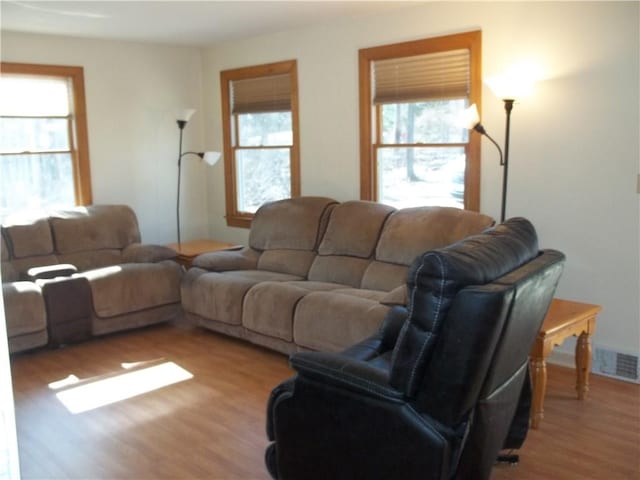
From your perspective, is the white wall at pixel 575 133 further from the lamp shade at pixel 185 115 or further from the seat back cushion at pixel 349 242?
the lamp shade at pixel 185 115

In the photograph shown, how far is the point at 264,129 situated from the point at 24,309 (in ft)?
8.73

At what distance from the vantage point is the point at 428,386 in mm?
2061

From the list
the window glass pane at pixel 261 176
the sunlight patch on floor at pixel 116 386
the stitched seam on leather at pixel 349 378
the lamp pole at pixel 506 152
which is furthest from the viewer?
the window glass pane at pixel 261 176

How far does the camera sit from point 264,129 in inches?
234

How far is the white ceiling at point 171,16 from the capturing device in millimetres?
4371

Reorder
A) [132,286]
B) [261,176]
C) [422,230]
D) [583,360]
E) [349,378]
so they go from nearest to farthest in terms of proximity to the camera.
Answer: [349,378] < [583,360] < [422,230] < [132,286] < [261,176]

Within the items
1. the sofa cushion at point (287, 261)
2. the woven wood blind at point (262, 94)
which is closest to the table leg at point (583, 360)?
the sofa cushion at point (287, 261)

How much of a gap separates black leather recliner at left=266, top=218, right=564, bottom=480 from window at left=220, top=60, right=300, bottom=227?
3.44 meters

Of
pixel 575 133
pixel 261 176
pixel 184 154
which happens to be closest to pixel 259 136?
pixel 261 176

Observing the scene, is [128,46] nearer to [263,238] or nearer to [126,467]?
[263,238]

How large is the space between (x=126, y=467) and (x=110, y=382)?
1128 millimetres

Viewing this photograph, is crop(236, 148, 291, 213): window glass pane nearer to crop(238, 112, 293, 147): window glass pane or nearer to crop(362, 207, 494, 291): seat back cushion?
crop(238, 112, 293, 147): window glass pane

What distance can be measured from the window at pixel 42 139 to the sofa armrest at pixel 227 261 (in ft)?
4.78

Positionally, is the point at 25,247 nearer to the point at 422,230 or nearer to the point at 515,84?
the point at 422,230
